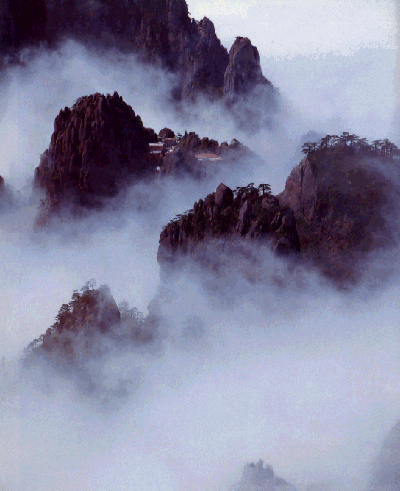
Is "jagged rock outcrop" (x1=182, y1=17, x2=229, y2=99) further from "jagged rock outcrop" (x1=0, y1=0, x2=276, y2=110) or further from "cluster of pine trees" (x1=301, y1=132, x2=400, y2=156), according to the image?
"cluster of pine trees" (x1=301, y1=132, x2=400, y2=156)

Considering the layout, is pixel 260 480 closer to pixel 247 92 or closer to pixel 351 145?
pixel 351 145

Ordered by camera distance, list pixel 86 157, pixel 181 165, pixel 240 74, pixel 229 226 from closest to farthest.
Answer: pixel 229 226 → pixel 86 157 → pixel 181 165 → pixel 240 74

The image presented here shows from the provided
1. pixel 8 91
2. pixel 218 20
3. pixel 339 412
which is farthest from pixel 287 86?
pixel 8 91

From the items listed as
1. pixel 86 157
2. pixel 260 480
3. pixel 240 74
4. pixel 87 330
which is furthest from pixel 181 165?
pixel 260 480

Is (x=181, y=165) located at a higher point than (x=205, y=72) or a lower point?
lower

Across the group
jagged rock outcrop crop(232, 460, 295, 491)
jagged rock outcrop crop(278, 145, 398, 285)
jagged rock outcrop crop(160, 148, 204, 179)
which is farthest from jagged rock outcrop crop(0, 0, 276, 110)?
jagged rock outcrop crop(232, 460, 295, 491)

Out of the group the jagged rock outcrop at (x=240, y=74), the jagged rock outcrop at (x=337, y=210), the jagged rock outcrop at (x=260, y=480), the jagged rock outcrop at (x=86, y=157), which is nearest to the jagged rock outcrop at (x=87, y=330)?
the jagged rock outcrop at (x=260, y=480)
